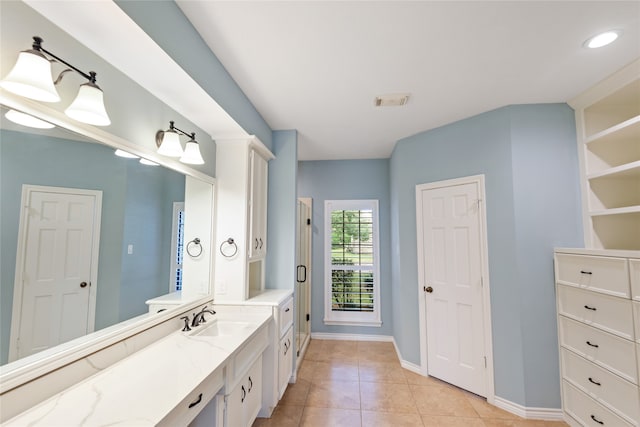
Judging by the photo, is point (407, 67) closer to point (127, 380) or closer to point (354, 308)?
point (127, 380)

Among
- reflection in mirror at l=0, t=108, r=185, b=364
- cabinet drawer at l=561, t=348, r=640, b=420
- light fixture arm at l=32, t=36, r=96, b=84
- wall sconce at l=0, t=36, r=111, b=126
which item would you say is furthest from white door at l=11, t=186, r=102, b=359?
cabinet drawer at l=561, t=348, r=640, b=420

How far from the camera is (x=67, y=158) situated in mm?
1163

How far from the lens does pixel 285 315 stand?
255 cm

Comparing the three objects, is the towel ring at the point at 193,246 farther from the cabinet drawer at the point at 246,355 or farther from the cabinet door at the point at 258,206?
the cabinet drawer at the point at 246,355

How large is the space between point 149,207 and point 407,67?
6.38 feet

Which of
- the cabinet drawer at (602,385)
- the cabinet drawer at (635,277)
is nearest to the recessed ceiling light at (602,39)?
the cabinet drawer at (635,277)

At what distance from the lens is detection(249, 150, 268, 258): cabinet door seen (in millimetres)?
2467

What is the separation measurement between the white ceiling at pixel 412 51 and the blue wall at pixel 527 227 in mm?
258

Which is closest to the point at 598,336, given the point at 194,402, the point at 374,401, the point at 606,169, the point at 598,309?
the point at 598,309

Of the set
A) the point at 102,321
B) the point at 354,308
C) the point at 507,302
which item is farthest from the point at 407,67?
the point at 354,308

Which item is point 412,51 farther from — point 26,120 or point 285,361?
point 285,361

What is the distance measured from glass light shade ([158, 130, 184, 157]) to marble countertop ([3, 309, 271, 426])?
114cm

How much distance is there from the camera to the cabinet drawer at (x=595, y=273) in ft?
5.78

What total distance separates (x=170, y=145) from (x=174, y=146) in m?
0.03
